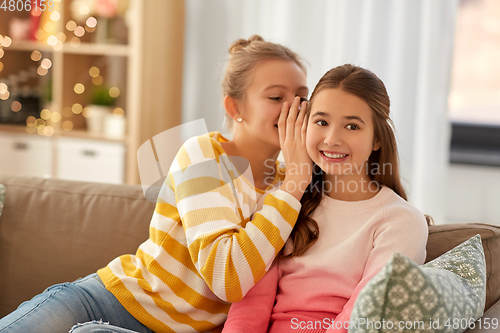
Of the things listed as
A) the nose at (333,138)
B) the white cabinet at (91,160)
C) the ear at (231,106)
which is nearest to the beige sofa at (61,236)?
the ear at (231,106)

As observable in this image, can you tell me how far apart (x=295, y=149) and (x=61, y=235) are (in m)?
0.79

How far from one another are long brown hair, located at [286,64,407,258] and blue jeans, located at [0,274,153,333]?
0.44 metres

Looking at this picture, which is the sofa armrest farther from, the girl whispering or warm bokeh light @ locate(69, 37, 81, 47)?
warm bokeh light @ locate(69, 37, 81, 47)

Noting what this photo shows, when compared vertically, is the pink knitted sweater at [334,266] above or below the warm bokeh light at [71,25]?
below

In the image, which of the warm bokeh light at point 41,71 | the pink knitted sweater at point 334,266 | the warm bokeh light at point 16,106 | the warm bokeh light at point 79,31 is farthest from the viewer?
the warm bokeh light at point 41,71

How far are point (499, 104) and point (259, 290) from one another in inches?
94.2

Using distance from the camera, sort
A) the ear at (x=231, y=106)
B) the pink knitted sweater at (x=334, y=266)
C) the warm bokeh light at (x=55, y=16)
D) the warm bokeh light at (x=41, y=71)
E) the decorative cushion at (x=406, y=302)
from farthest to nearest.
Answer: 1. the warm bokeh light at (x=41, y=71)
2. the warm bokeh light at (x=55, y=16)
3. the ear at (x=231, y=106)
4. the pink knitted sweater at (x=334, y=266)
5. the decorative cushion at (x=406, y=302)

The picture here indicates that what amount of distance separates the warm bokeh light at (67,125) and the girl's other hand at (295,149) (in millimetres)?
2199

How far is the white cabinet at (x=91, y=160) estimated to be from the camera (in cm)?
289

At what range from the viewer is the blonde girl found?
1059 millimetres

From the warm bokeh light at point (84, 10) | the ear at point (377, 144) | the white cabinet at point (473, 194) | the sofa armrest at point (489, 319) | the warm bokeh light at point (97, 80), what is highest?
the warm bokeh light at point (84, 10)

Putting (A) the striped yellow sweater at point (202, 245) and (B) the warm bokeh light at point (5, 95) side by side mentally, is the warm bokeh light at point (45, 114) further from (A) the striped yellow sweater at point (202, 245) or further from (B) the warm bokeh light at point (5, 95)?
(A) the striped yellow sweater at point (202, 245)

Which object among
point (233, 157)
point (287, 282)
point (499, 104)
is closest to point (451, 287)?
point (287, 282)

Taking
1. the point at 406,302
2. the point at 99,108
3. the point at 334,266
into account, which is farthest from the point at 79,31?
the point at 406,302
